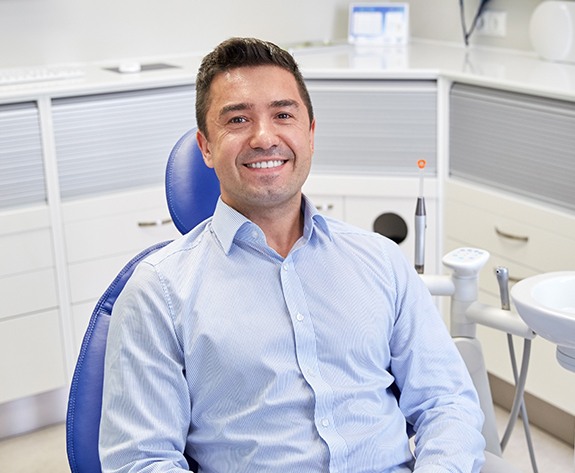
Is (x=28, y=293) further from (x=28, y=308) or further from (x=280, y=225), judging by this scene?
(x=280, y=225)

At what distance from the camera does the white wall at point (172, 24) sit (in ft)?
10.7

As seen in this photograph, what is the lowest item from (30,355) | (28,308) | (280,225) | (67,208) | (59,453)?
(59,453)

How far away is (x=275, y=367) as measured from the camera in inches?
A: 59.0

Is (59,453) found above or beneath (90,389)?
beneath

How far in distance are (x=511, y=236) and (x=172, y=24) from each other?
4.92 feet

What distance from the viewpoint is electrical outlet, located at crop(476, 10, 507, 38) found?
3434 mm

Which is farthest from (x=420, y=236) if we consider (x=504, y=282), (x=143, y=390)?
(x=143, y=390)

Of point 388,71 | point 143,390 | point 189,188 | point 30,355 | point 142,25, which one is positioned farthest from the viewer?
point 142,25

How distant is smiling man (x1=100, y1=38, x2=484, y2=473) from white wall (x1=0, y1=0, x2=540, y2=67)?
1814 mm

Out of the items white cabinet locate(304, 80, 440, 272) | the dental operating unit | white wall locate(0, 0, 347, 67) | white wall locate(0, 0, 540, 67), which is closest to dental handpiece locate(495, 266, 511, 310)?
the dental operating unit

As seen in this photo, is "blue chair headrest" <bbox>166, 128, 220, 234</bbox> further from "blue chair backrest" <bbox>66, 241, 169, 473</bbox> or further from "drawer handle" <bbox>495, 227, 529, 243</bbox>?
"drawer handle" <bbox>495, 227, 529, 243</bbox>

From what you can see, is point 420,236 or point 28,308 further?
point 28,308

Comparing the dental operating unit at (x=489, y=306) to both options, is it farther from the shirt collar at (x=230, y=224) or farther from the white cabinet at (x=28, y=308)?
the white cabinet at (x=28, y=308)

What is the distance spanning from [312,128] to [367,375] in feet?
1.44
